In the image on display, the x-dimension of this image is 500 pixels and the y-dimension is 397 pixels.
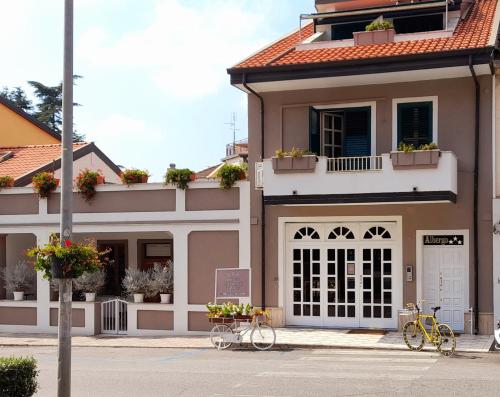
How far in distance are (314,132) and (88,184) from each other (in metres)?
6.51

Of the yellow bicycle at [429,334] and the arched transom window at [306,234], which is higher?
the arched transom window at [306,234]

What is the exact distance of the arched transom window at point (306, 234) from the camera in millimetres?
20453

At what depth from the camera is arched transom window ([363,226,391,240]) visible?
19844mm

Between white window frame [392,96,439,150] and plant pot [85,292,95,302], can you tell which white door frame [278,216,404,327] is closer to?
white window frame [392,96,439,150]

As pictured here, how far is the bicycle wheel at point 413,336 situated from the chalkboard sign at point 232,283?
4.06m

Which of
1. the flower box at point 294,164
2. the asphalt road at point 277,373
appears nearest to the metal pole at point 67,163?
the asphalt road at point 277,373

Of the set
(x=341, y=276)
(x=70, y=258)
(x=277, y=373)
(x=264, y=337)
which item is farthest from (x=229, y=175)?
(x=70, y=258)

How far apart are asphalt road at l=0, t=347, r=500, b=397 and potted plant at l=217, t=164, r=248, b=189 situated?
16.1 ft

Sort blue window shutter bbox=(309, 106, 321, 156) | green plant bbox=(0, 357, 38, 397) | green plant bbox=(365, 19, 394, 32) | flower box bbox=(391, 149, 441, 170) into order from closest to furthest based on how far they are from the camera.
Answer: green plant bbox=(0, 357, 38, 397), flower box bbox=(391, 149, 441, 170), blue window shutter bbox=(309, 106, 321, 156), green plant bbox=(365, 19, 394, 32)

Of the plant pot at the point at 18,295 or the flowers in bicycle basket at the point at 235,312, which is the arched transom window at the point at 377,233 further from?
the plant pot at the point at 18,295

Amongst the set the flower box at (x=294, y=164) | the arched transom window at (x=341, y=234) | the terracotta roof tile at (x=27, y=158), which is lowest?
the arched transom window at (x=341, y=234)

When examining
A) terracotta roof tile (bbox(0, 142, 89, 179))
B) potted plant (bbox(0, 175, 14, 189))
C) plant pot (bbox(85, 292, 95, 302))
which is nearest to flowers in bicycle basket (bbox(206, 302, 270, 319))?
plant pot (bbox(85, 292, 95, 302))

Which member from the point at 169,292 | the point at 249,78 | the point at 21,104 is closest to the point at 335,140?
the point at 249,78

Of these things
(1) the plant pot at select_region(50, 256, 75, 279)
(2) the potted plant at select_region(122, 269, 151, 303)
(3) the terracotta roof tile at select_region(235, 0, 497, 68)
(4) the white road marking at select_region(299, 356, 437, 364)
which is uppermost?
(3) the terracotta roof tile at select_region(235, 0, 497, 68)
